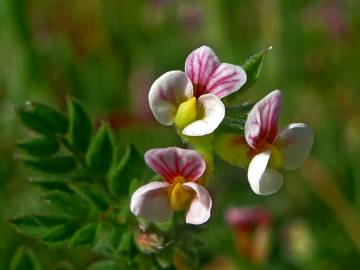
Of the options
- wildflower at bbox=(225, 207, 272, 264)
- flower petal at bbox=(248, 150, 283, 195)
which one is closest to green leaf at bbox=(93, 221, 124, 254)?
flower petal at bbox=(248, 150, 283, 195)

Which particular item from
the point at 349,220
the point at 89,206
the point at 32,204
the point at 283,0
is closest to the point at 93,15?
the point at 283,0

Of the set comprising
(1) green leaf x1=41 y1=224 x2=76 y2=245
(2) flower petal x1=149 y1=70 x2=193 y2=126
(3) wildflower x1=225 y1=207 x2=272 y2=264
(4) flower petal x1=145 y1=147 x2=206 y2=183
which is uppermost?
(2) flower petal x1=149 y1=70 x2=193 y2=126

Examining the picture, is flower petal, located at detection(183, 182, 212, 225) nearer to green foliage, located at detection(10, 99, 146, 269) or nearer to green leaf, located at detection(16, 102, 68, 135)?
green foliage, located at detection(10, 99, 146, 269)

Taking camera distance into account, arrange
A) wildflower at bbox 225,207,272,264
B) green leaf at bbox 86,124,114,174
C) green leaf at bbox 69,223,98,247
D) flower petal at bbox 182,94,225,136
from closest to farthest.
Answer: flower petal at bbox 182,94,225,136, green leaf at bbox 69,223,98,247, green leaf at bbox 86,124,114,174, wildflower at bbox 225,207,272,264

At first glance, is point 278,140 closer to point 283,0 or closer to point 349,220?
point 349,220

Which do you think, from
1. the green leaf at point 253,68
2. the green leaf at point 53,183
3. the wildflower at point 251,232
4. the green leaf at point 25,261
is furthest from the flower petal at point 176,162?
the wildflower at point 251,232

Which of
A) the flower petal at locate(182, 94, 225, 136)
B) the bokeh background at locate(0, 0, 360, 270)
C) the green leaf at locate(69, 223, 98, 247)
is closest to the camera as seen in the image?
the flower petal at locate(182, 94, 225, 136)

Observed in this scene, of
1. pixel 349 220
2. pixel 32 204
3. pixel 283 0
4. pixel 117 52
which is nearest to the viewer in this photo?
pixel 32 204

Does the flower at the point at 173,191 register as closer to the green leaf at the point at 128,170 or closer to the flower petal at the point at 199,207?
the flower petal at the point at 199,207
